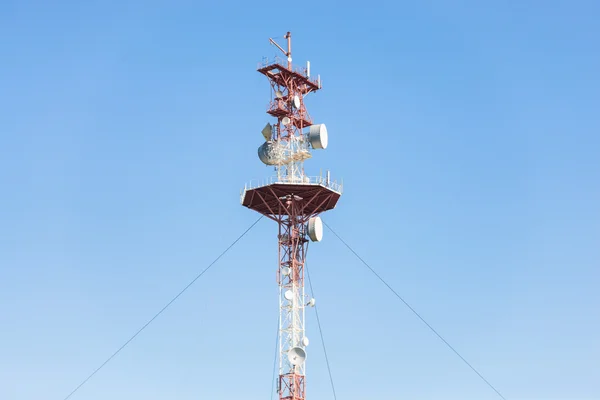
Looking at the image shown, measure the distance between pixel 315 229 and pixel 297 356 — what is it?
31.6ft

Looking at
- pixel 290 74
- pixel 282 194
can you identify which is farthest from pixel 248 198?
pixel 290 74

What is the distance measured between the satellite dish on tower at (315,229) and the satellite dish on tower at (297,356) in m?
8.54

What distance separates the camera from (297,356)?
92.6 metres

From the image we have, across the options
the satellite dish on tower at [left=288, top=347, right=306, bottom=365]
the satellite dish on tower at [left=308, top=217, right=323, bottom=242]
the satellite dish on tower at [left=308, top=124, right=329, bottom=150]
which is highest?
the satellite dish on tower at [left=308, top=124, right=329, bottom=150]

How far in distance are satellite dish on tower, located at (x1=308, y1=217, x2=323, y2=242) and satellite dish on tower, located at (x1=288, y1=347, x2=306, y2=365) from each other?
28.0 ft

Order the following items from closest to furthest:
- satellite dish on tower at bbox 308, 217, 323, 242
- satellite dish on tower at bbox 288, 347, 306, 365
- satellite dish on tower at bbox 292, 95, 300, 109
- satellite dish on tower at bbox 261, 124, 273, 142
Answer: satellite dish on tower at bbox 288, 347, 306, 365
satellite dish on tower at bbox 308, 217, 323, 242
satellite dish on tower at bbox 292, 95, 300, 109
satellite dish on tower at bbox 261, 124, 273, 142

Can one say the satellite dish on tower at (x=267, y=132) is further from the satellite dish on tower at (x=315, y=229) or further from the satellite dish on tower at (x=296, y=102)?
the satellite dish on tower at (x=315, y=229)

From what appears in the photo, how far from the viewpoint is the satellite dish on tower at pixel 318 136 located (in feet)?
318

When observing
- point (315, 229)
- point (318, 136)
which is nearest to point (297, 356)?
point (315, 229)

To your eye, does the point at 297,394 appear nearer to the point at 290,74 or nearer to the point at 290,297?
the point at 290,297

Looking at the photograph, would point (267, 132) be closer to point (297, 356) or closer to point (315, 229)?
point (315, 229)

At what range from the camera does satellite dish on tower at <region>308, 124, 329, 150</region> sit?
318ft

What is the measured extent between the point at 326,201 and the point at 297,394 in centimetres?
1489

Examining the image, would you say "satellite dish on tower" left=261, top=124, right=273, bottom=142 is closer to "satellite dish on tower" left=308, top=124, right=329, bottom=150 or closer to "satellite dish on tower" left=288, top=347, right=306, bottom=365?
"satellite dish on tower" left=308, top=124, right=329, bottom=150
